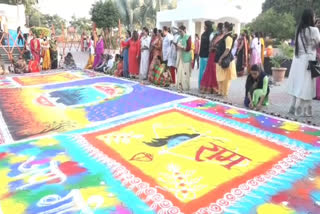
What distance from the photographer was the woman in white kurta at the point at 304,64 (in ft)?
13.3

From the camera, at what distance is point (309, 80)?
166 inches

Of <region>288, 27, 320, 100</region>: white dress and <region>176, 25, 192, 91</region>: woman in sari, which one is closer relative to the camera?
<region>288, 27, 320, 100</region>: white dress

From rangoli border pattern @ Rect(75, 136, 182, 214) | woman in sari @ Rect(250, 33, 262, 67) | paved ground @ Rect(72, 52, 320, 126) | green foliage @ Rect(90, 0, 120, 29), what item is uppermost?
green foliage @ Rect(90, 0, 120, 29)

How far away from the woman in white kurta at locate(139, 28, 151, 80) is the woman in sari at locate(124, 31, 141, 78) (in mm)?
272

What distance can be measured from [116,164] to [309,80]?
320 centimetres

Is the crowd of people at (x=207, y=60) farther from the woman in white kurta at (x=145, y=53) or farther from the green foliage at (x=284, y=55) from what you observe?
the green foliage at (x=284, y=55)

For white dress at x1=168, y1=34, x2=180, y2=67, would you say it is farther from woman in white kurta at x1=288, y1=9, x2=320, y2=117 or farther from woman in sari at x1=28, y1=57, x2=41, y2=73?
woman in sari at x1=28, y1=57, x2=41, y2=73

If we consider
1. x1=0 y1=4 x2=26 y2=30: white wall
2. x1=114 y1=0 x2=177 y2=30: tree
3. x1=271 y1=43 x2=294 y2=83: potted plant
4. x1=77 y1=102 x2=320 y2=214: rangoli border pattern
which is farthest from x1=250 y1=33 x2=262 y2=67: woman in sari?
x1=114 y1=0 x2=177 y2=30: tree

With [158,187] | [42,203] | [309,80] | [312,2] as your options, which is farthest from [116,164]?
[312,2]

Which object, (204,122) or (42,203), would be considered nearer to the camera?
(42,203)

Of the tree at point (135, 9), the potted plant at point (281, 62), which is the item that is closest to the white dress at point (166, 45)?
the potted plant at point (281, 62)

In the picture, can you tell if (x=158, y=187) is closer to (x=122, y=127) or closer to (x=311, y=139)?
(x=122, y=127)

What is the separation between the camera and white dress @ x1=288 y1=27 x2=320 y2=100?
13.3ft

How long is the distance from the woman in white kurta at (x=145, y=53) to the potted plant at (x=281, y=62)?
3.49m
